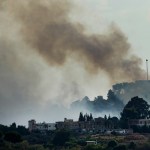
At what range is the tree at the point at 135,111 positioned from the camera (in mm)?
117394

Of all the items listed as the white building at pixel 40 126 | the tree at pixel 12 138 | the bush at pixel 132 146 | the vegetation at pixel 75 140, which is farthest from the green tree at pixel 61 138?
the white building at pixel 40 126

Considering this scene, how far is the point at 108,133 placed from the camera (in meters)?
105

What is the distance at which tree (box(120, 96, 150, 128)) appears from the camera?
4622 inches

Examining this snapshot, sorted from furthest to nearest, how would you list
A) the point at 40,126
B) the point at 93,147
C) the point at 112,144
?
the point at 40,126 → the point at 112,144 → the point at 93,147

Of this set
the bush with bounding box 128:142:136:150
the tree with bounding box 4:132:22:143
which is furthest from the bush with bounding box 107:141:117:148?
the tree with bounding box 4:132:22:143

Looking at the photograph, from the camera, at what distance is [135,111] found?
121m

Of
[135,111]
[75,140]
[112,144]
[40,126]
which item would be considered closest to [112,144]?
[112,144]

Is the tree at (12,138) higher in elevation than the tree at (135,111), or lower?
lower

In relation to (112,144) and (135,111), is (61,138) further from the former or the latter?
(135,111)

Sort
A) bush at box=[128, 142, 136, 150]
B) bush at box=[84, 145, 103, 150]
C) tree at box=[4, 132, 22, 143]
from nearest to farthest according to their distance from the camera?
bush at box=[84, 145, 103, 150] < bush at box=[128, 142, 136, 150] < tree at box=[4, 132, 22, 143]

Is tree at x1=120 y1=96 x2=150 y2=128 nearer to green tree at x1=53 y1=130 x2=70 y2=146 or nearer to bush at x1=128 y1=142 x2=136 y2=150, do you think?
green tree at x1=53 y1=130 x2=70 y2=146

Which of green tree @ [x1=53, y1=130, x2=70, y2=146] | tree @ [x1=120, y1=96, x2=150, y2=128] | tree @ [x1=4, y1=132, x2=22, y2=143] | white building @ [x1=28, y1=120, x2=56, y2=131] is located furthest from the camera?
white building @ [x1=28, y1=120, x2=56, y2=131]

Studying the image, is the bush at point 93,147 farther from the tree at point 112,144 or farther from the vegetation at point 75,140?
the tree at point 112,144

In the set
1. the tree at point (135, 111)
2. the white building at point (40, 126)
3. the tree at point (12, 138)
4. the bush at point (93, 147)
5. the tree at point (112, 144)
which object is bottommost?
the bush at point (93, 147)
